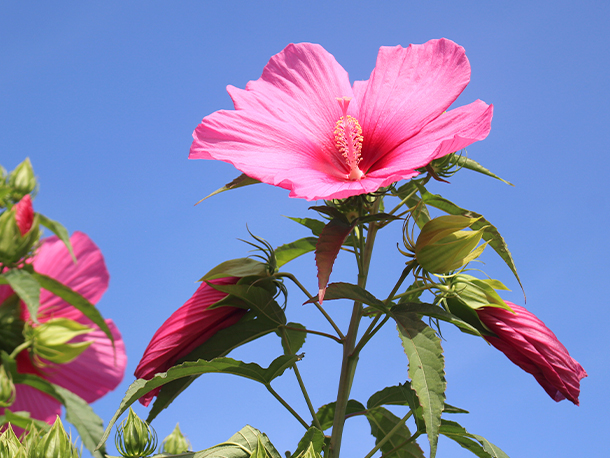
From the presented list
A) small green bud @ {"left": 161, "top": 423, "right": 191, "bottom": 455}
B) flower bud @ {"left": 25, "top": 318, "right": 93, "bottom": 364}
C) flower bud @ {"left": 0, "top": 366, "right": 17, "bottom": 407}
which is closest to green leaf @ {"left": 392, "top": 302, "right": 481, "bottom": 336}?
small green bud @ {"left": 161, "top": 423, "right": 191, "bottom": 455}

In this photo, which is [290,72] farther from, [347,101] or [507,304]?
[507,304]

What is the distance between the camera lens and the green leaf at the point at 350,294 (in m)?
0.87

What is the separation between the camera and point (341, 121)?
1047 millimetres

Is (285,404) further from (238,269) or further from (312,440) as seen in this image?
(238,269)

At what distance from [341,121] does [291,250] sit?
34 cm

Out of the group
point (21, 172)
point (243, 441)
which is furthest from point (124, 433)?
point (21, 172)

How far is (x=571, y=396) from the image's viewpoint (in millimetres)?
1029

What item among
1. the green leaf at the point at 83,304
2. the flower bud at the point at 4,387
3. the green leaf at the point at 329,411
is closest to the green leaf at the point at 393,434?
the green leaf at the point at 329,411

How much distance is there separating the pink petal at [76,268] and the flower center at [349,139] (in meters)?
1.20

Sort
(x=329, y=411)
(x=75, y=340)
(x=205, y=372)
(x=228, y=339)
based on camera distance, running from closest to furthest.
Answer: (x=205, y=372) → (x=228, y=339) → (x=329, y=411) → (x=75, y=340)

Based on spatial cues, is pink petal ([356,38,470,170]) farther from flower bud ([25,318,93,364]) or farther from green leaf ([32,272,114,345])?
flower bud ([25,318,93,364])

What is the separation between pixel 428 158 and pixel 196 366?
52 centimetres

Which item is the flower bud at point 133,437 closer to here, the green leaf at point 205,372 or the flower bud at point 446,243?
the green leaf at point 205,372

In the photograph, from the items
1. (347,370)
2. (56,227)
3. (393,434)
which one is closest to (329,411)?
(393,434)
